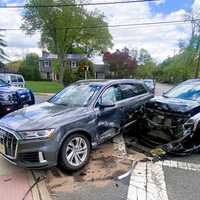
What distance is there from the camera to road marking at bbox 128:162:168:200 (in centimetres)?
369

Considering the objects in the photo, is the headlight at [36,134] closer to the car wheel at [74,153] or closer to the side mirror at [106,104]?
the car wheel at [74,153]

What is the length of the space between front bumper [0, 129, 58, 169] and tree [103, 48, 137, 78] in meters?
60.0

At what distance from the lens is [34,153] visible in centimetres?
407

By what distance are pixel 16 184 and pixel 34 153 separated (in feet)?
1.97

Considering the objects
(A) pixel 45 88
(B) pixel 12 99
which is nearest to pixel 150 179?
(B) pixel 12 99

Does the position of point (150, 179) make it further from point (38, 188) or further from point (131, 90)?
point (131, 90)

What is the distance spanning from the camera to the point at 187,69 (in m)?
44.2

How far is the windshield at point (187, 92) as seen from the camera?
5793 millimetres

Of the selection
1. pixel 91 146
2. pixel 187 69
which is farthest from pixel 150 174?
pixel 187 69

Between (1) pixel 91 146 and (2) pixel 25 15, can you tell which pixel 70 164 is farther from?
(2) pixel 25 15

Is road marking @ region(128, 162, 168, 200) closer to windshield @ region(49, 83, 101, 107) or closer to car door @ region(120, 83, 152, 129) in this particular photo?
car door @ region(120, 83, 152, 129)

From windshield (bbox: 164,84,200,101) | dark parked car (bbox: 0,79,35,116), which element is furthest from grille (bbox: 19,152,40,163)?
dark parked car (bbox: 0,79,35,116)

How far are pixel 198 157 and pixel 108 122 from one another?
6.27ft

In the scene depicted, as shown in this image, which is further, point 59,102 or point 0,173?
point 59,102
